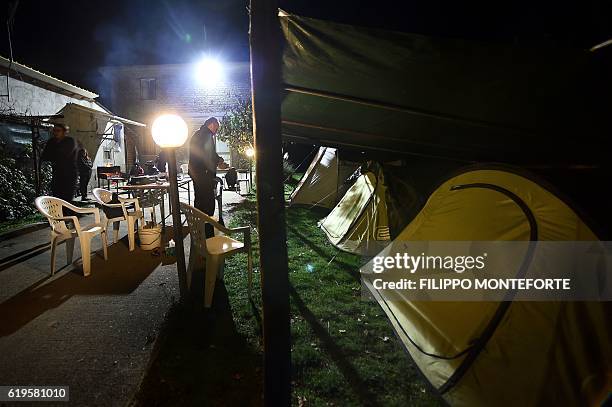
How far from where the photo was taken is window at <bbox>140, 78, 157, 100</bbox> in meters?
23.1

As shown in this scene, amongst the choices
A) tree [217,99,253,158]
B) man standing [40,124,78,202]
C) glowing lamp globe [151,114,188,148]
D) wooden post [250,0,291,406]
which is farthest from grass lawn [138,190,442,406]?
tree [217,99,253,158]

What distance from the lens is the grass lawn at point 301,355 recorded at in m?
2.57

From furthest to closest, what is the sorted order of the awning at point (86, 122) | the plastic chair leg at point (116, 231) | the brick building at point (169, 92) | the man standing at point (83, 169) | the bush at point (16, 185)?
the brick building at point (169, 92)
the awning at point (86, 122)
the man standing at point (83, 169)
the bush at point (16, 185)
the plastic chair leg at point (116, 231)

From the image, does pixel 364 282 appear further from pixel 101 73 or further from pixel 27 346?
pixel 101 73

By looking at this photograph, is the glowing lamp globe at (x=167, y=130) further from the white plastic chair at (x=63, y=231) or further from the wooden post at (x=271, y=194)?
the wooden post at (x=271, y=194)

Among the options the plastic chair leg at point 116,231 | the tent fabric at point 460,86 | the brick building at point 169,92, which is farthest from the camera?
the brick building at point 169,92

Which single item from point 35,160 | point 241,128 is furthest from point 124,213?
point 241,128

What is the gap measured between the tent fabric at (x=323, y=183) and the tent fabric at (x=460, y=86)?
5467 mm

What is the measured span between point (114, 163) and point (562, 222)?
18474 millimetres

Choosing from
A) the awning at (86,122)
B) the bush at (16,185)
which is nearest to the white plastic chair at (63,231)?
the bush at (16,185)

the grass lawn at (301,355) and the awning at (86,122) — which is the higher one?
the awning at (86,122)

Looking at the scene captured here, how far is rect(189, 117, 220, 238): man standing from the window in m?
20.8

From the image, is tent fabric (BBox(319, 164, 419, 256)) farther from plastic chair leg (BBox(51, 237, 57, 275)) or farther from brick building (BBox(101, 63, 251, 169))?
brick building (BBox(101, 63, 251, 169))

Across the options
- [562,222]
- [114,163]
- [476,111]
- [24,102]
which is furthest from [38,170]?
[562,222]
